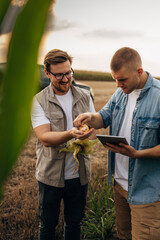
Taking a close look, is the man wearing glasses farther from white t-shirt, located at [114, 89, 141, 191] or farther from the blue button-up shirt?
the blue button-up shirt

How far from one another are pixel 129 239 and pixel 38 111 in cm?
154

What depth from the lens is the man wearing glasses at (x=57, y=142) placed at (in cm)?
210

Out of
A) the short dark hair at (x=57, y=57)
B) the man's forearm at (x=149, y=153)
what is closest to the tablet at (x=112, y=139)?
the man's forearm at (x=149, y=153)

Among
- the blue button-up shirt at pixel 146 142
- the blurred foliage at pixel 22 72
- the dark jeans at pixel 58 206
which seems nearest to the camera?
the blurred foliage at pixel 22 72

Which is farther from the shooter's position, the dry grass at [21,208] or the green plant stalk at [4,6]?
the dry grass at [21,208]

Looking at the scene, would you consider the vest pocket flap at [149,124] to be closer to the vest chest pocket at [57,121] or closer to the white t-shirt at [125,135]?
the white t-shirt at [125,135]

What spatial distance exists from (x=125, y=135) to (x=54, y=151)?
608 mm

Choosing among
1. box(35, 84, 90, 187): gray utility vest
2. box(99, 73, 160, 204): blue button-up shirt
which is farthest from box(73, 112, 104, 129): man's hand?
box(99, 73, 160, 204): blue button-up shirt

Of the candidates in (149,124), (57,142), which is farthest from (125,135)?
(57,142)

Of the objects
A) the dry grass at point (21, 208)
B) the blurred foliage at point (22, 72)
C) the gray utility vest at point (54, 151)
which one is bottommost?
the dry grass at point (21, 208)

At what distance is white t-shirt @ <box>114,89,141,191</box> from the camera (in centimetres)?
203

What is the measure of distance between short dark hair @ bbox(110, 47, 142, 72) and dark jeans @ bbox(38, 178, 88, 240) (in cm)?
103

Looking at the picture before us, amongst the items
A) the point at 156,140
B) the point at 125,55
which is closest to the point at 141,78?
the point at 125,55

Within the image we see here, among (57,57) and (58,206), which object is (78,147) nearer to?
(58,206)
